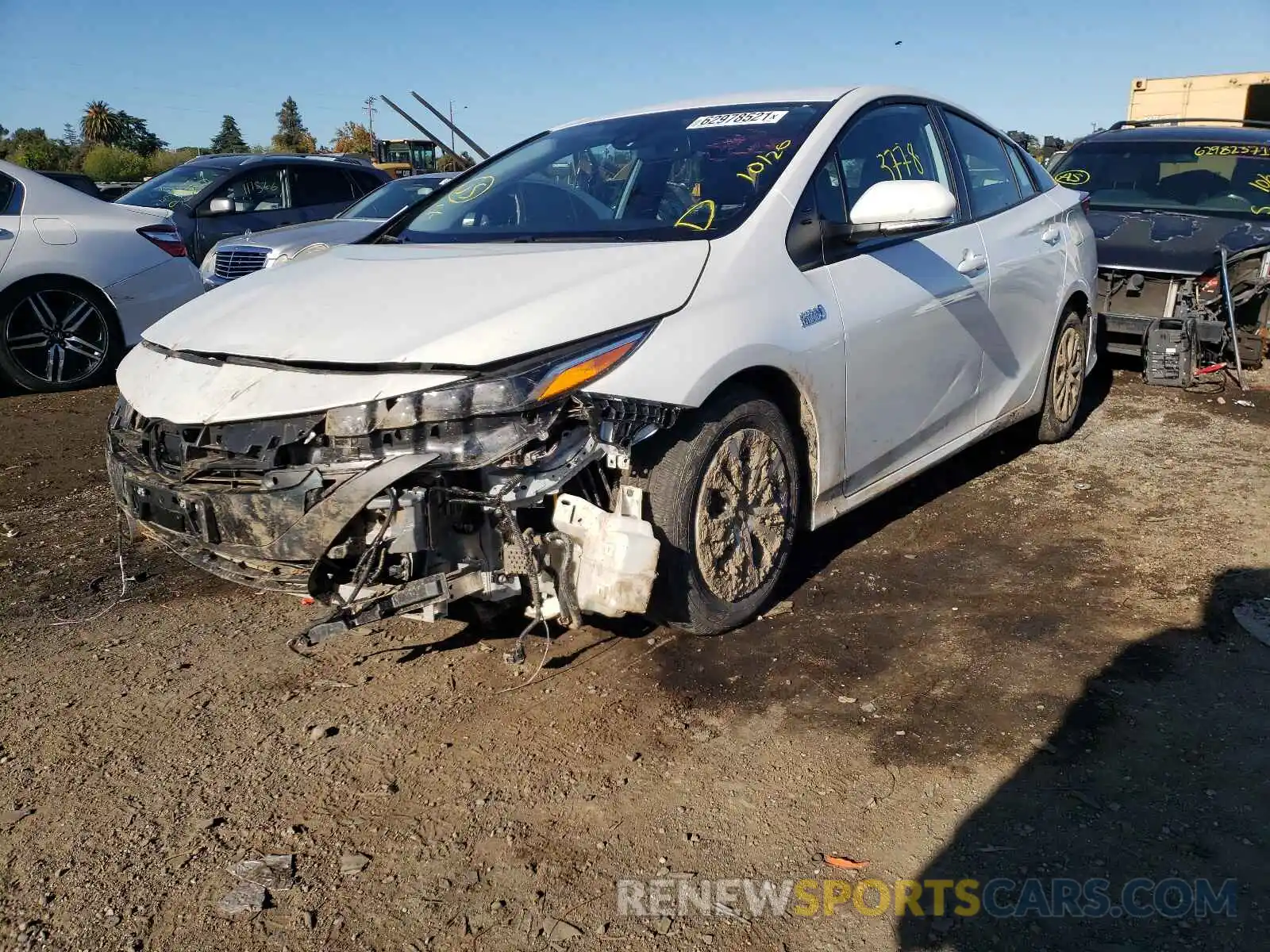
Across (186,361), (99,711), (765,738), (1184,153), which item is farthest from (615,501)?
(1184,153)

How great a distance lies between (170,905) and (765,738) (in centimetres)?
154

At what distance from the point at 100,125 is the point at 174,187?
2572 inches

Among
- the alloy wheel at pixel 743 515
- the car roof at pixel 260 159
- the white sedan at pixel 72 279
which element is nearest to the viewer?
the alloy wheel at pixel 743 515

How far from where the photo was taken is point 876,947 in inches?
85.8

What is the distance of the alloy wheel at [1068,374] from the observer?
5504 millimetres

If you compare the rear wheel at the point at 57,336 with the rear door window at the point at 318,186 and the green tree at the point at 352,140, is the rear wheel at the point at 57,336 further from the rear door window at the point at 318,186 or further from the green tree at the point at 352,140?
the green tree at the point at 352,140

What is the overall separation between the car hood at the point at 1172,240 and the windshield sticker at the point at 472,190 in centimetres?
469

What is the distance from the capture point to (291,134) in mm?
81500

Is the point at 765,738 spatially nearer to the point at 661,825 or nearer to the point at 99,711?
the point at 661,825

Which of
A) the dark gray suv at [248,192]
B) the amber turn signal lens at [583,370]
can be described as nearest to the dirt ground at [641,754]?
the amber turn signal lens at [583,370]

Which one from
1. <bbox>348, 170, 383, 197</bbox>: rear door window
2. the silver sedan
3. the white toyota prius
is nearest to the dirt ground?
the white toyota prius

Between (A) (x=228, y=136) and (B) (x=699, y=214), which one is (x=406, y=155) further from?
(A) (x=228, y=136)

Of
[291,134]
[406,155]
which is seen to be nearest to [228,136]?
[291,134]

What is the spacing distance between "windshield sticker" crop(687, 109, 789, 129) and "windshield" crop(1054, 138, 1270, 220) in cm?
472
